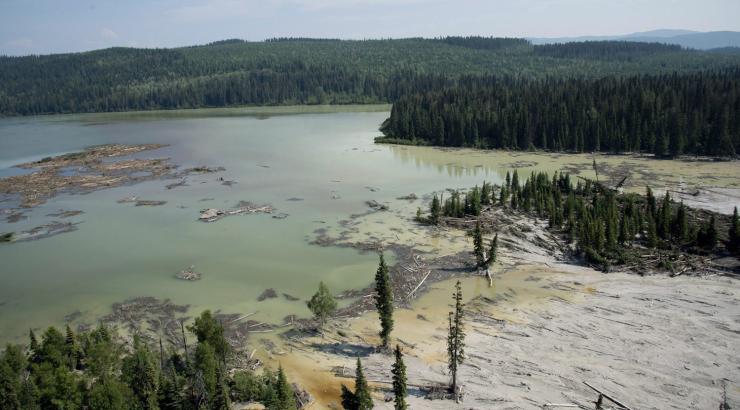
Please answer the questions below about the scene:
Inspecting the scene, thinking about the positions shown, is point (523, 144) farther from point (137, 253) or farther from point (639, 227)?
point (137, 253)

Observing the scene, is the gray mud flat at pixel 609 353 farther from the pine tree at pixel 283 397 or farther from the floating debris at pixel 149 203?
the floating debris at pixel 149 203

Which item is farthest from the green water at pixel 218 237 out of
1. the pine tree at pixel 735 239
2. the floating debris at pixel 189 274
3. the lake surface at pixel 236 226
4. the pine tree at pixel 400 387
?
the pine tree at pixel 735 239

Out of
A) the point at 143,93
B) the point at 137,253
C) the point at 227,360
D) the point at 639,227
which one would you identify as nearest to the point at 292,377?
the point at 227,360

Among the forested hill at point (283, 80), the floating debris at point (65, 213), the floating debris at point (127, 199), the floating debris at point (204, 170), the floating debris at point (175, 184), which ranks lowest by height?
the floating debris at point (65, 213)

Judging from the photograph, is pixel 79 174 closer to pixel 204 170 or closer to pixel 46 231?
pixel 204 170

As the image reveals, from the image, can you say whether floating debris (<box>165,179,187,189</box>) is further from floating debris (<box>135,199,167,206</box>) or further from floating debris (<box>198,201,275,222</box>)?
floating debris (<box>198,201,275,222</box>)

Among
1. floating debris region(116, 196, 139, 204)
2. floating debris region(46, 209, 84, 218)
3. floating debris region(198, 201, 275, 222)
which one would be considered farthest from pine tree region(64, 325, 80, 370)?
floating debris region(116, 196, 139, 204)

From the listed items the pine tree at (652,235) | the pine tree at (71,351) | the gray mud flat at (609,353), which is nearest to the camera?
the gray mud flat at (609,353)
